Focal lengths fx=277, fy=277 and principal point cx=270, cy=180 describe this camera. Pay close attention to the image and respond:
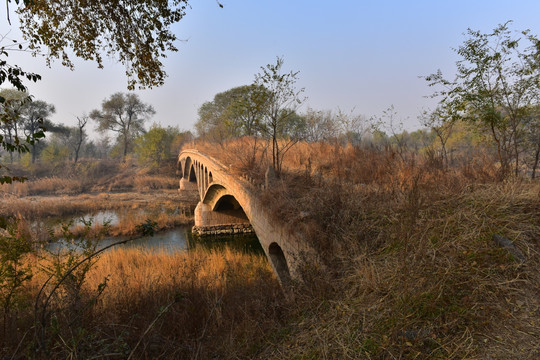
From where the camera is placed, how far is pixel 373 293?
3359mm

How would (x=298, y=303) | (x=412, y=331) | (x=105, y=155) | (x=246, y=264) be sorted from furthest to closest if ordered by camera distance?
(x=105, y=155)
(x=246, y=264)
(x=298, y=303)
(x=412, y=331)

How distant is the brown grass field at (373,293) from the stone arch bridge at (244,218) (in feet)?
1.74

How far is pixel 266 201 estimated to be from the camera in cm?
773

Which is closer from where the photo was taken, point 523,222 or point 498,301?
point 498,301

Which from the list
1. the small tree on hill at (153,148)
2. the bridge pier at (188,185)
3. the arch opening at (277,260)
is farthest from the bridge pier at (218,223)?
the small tree on hill at (153,148)

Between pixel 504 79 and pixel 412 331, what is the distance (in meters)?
6.79

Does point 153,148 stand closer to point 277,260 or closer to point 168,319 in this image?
point 277,260

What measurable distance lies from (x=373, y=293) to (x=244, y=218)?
58.4 feet

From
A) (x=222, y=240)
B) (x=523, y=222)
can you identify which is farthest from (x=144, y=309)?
(x=222, y=240)

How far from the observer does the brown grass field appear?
2635 millimetres

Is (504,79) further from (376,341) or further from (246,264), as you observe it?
(246,264)

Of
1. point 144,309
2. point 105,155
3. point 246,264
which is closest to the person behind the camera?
point 144,309

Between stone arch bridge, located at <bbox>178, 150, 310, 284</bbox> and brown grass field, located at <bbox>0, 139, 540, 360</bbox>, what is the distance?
0.53 metres

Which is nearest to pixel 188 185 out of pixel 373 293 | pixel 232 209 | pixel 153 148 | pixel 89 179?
pixel 153 148
